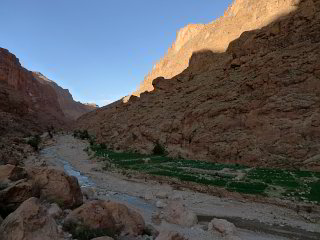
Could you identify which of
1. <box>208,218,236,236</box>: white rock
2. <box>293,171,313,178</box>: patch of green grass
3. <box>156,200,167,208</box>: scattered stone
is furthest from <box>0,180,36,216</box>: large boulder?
<box>293,171,313,178</box>: patch of green grass

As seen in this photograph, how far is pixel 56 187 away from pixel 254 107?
76.1ft

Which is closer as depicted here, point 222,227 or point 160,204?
point 222,227

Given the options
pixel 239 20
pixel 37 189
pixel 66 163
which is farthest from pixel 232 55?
pixel 37 189

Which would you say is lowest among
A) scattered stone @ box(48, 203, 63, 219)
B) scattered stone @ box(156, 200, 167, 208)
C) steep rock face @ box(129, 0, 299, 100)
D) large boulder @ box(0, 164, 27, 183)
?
scattered stone @ box(156, 200, 167, 208)

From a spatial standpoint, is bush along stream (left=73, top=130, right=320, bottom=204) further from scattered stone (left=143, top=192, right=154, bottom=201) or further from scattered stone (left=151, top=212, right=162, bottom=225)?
scattered stone (left=151, top=212, right=162, bottom=225)

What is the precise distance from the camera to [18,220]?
663 centimetres

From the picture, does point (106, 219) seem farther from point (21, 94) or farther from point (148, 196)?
point (21, 94)

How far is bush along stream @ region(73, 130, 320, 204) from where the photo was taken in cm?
1655

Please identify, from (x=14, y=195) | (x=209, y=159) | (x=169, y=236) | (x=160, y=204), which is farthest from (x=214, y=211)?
(x=209, y=159)

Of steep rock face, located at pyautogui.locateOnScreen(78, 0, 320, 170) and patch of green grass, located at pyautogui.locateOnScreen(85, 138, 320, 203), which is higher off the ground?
steep rock face, located at pyautogui.locateOnScreen(78, 0, 320, 170)

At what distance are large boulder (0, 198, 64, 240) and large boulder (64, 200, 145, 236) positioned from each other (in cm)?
86

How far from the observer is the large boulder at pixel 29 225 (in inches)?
254

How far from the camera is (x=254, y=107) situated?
29734mm

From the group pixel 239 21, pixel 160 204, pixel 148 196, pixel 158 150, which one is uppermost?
pixel 239 21
